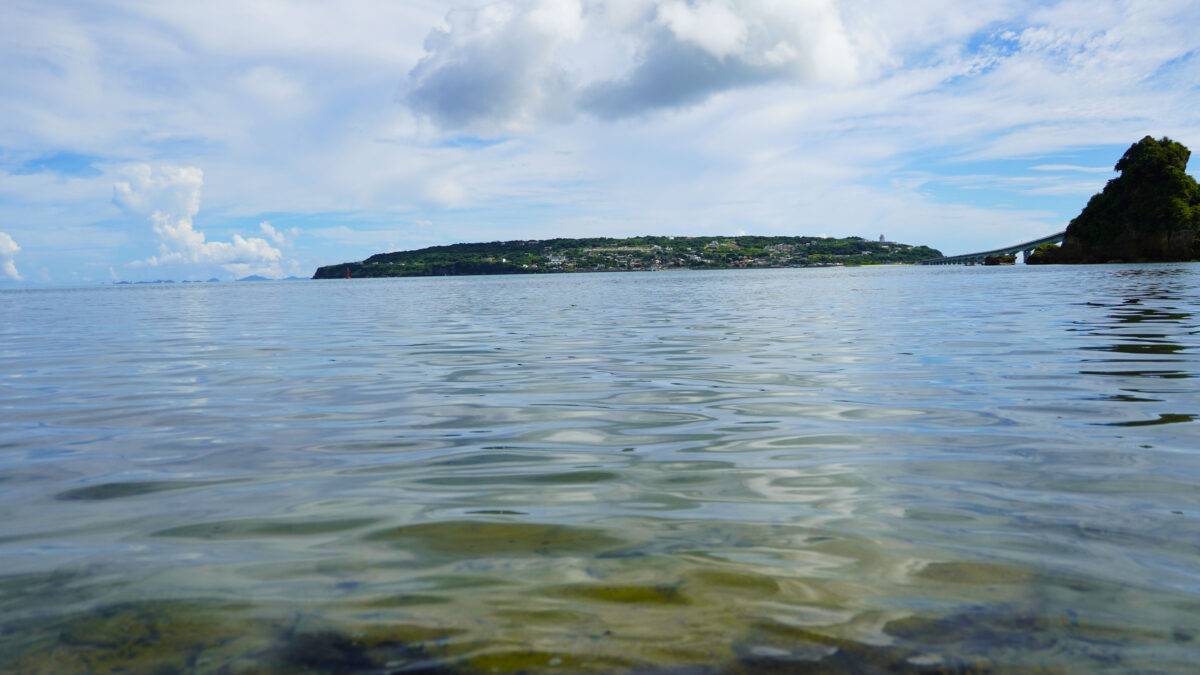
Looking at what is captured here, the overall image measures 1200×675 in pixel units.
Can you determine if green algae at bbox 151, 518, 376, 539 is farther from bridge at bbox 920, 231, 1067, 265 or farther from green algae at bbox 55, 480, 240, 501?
bridge at bbox 920, 231, 1067, 265

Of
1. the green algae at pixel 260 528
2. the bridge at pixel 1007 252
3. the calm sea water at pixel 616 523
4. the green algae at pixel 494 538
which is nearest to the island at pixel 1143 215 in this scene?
the bridge at pixel 1007 252

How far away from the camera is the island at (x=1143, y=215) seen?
10912cm

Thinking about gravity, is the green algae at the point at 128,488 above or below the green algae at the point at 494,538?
above

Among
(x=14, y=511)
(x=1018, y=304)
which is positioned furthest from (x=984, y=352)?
(x=1018, y=304)

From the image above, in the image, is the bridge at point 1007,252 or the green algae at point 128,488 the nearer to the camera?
the green algae at point 128,488

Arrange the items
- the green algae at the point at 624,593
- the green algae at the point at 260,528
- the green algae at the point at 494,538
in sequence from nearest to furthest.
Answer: the green algae at the point at 624,593, the green algae at the point at 494,538, the green algae at the point at 260,528

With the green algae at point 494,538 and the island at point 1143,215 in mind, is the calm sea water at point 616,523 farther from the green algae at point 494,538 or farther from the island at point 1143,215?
the island at point 1143,215

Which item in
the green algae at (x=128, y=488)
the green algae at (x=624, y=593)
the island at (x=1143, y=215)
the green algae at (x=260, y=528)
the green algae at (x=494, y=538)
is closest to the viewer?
the green algae at (x=624, y=593)

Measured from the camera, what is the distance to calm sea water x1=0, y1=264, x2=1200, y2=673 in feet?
9.39

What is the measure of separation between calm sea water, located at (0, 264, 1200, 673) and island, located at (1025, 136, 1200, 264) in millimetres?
129528

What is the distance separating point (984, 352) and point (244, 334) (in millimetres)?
19393

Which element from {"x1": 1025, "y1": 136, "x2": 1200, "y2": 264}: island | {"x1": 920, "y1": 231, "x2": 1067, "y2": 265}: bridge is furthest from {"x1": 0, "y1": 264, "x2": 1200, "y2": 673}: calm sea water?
{"x1": 920, "y1": 231, "x2": 1067, "y2": 265}: bridge

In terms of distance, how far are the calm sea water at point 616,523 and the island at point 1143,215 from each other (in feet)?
425

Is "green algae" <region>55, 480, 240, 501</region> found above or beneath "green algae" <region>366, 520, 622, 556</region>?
above
